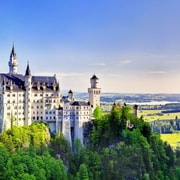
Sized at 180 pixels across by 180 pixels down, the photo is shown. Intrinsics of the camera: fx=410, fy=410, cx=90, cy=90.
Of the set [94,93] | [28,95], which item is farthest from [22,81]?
[94,93]

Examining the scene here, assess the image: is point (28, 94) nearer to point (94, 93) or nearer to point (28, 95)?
point (28, 95)

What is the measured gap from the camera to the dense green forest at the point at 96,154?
2909 inches

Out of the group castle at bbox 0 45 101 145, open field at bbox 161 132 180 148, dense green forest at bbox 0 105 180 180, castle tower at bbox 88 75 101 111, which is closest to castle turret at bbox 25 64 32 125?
castle at bbox 0 45 101 145

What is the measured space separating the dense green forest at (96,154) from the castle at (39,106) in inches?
108

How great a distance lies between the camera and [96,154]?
8294 cm

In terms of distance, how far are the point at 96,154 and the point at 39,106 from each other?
1652cm

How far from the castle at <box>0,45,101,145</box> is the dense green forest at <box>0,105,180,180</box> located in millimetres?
2733

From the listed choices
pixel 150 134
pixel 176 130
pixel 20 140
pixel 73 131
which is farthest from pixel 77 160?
pixel 176 130

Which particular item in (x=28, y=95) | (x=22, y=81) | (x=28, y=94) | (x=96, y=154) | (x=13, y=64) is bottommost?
(x=96, y=154)

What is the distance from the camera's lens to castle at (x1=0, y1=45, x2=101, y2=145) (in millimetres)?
84519

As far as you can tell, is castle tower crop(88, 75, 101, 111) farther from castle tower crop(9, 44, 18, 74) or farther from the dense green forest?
castle tower crop(9, 44, 18, 74)

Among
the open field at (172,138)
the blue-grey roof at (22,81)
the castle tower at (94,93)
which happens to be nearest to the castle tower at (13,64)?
the blue-grey roof at (22,81)

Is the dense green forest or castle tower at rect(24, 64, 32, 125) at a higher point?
castle tower at rect(24, 64, 32, 125)

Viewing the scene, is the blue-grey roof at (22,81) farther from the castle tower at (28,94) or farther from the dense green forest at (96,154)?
the dense green forest at (96,154)
